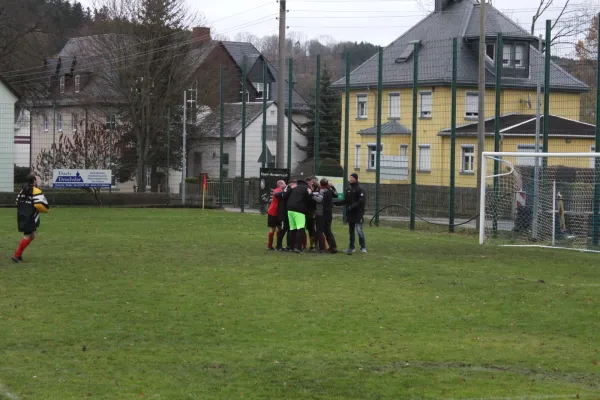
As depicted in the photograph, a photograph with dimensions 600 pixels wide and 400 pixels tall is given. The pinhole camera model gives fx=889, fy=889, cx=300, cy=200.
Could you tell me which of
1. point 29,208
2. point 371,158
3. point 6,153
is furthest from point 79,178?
point 29,208

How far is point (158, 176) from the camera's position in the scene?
62.3 metres

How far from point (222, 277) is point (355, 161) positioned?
62.8 feet

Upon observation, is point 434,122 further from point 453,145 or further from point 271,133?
point 271,133

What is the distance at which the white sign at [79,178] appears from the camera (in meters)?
41.0

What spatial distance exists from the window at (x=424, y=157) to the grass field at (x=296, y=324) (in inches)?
410

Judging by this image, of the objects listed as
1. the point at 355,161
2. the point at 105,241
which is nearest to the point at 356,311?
the point at 105,241

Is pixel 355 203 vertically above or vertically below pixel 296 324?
above

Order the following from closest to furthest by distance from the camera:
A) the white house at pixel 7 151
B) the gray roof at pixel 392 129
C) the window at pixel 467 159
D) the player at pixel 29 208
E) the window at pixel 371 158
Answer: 1. the player at pixel 29 208
2. the window at pixel 467 159
3. the gray roof at pixel 392 129
4. the window at pixel 371 158
5. the white house at pixel 7 151

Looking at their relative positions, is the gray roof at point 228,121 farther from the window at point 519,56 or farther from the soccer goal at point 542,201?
the soccer goal at point 542,201

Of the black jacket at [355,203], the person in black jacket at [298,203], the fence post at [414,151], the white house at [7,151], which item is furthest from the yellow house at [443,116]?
the white house at [7,151]

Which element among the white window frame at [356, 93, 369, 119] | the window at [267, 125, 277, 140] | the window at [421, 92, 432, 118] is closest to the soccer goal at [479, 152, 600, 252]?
the window at [421, 92, 432, 118]

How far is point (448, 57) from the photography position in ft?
109

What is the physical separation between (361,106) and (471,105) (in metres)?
5.10

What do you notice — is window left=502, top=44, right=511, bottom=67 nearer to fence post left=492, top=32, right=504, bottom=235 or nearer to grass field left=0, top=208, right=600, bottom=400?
fence post left=492, top=32, right=504, bottom=235
